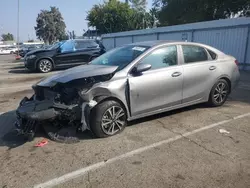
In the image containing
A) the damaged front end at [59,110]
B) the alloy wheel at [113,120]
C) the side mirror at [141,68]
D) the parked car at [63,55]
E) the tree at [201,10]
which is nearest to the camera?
the damaged front end at [59,110]

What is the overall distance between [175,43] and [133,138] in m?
2.19

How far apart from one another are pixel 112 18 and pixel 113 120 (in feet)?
132

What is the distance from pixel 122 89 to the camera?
14.6 feet

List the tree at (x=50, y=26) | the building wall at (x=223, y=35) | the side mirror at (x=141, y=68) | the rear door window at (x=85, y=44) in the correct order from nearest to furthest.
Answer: the side mirror at (x=141, y=68) → the building wall at (x=223, y=35) → the rear door window at (x=85, y=44) → the tree at (x=50, y=26)

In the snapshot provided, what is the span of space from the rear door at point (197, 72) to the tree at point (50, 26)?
87903 millimetres

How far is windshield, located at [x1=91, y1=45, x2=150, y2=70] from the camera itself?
4.86 m

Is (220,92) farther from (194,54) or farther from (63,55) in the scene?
(63,55)

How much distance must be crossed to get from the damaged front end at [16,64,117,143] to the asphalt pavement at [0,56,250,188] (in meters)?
0.22

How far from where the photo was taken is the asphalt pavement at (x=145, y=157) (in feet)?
10.3

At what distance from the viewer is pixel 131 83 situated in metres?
4.50

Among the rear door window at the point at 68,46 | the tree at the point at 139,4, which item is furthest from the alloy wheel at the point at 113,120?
the tree at the point at 139,4

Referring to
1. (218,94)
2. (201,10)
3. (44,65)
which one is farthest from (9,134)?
(201,10)

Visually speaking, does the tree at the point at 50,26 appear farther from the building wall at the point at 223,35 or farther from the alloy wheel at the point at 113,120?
the alloy wheel at the point at 113,120

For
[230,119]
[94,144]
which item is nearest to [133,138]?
[94,144]
